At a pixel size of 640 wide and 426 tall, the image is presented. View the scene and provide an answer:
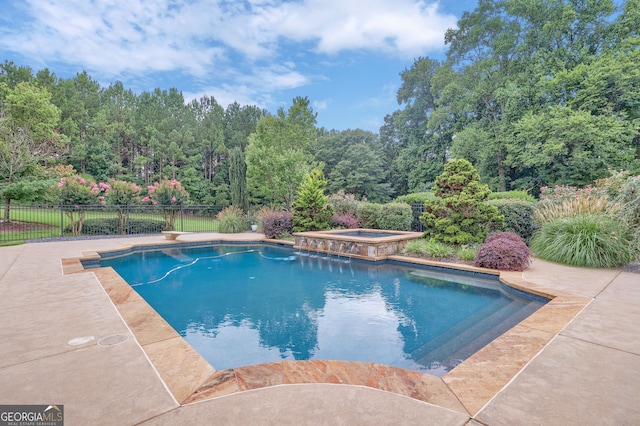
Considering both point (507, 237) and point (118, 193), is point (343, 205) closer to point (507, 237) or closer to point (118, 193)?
point (507, 237)

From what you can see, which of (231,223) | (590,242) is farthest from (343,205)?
(590,242)

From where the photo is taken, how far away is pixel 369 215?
11.4m

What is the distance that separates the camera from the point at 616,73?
50.6ft

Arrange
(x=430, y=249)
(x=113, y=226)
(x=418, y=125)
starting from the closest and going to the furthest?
(x=430, y=249) < (x=113, y=226) < (x=418, y=125)

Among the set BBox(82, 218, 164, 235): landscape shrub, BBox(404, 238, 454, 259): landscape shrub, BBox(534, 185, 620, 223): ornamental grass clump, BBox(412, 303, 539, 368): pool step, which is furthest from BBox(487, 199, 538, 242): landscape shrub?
BBox(82, 218, 164, 235): landscape shrub

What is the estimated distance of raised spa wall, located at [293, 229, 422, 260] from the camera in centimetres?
787

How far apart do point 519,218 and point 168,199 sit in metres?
13.3

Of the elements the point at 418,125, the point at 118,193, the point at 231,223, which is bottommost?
the point at 231,223

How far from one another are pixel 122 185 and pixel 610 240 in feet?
50.3

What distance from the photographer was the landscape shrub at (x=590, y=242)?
583 centimetres

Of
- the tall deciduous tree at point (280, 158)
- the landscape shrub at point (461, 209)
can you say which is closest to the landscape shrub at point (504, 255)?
the landscape shrub at point (461, 209)

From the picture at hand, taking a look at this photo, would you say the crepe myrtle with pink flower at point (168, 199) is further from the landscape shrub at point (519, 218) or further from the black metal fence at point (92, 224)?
the landscape shrub at point (519, 218)

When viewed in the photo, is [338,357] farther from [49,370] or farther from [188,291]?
[188,291]

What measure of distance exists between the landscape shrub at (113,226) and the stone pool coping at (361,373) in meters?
11.7
